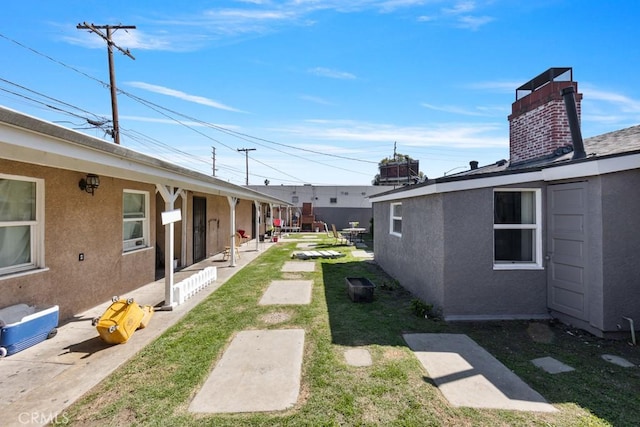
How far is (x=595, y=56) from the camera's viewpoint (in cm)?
916

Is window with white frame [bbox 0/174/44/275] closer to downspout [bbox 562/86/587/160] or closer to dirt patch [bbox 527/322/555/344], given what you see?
dirt patch [bbox 527/322/555/344]

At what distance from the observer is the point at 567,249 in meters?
5.35

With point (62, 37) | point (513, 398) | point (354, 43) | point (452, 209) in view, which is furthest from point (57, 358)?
point (62, 37)

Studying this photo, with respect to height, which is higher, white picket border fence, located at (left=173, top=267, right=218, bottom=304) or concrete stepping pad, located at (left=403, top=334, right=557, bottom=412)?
white picket border fence, located at (left=173, top=267, right=218, bottom=304)

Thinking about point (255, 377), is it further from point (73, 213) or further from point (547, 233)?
point (547, 233)

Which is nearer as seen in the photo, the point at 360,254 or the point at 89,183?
the point at 89,183

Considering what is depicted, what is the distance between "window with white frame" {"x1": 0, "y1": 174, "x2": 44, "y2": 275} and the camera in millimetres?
4602

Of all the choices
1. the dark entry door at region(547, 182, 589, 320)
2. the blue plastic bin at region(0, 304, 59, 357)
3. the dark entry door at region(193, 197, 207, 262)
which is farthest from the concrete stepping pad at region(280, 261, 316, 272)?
the dark entry door at region(547, 182, 589, 320)

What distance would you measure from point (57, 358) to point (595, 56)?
14206 millimetres

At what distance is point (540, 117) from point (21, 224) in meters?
10.1

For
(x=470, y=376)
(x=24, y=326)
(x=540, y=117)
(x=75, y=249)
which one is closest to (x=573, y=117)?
(x=540, y=117)

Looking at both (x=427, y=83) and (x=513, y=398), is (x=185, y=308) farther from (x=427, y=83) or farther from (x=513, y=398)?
(x=427, y=83)

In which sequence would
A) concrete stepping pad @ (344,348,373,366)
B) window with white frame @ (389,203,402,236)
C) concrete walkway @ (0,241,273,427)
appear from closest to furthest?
concrete walkway @ (0,241,273,427)
concrete stepping pad @ (344,348,373,366)
window with white frame @ (389,203,402,236)

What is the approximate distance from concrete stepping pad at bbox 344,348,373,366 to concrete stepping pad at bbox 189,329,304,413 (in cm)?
63
